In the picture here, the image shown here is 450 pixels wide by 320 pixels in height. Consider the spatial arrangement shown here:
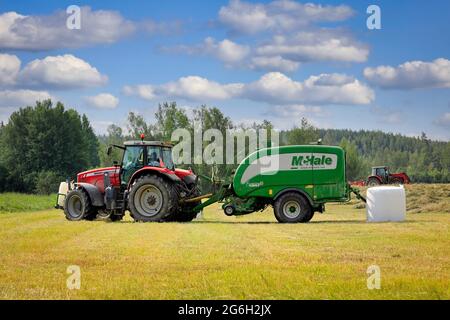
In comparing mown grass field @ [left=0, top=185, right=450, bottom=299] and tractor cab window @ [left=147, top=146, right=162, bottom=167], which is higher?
tractor cab window @ [left=147, top=146, right=162, bottom=167]

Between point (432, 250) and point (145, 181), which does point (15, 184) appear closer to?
point (145, 181)

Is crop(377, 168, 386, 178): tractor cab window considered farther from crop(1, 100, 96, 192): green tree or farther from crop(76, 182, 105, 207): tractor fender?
crop(1, 100, 96, 192): green tree

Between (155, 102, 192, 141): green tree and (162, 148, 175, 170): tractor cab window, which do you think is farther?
(155, 102, 192, 141): green tree

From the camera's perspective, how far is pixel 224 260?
42.6ft

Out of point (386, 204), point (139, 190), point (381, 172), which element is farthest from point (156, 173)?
point (381, 172)

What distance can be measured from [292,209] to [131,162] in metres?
5.73

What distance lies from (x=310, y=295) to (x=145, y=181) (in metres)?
14.7

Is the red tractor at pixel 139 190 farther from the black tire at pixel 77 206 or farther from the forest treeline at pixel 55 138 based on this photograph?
the forest treeline at pixel 55 138

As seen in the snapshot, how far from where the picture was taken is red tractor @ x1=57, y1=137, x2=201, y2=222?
77.9 feet

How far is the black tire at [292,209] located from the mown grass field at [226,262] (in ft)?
8.98
